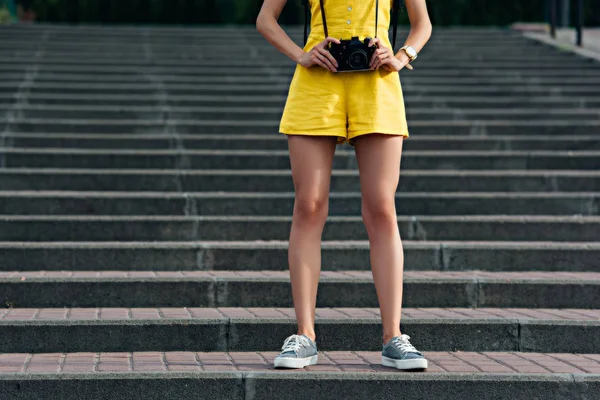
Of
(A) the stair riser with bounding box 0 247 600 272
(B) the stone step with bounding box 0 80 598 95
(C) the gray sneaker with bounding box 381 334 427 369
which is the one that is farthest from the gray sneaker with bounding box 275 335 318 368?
(B) the stone step with bounding box 0 80 598 95

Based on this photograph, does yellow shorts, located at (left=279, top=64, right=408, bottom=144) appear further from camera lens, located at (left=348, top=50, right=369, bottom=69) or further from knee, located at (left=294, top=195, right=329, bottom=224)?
knee, located at (left=294, top=195, right=329, bottom=224)

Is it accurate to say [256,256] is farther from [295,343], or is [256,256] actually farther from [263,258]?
[295,343]

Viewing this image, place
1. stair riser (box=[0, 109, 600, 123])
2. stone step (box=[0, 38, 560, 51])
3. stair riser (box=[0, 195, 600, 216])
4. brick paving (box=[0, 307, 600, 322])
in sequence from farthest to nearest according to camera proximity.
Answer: stone step (box=[0, 38, 560, 51]) < stair riser (box=[0, 109, 600, 123]) < stair riser (box=[0, 195, 600, 216]) < brick paving (box=[0, 307, 600, 322])

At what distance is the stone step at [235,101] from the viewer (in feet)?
Result: 32.9

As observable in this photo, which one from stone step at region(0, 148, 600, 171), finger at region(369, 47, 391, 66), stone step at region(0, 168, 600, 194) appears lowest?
stone step at region(0, 168, 600, 194)

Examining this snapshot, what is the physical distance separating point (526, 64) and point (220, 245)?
22.5ft

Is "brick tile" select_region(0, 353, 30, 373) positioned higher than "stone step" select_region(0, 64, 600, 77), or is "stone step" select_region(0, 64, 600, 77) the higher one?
"stone step" select_region(0, 64, 600, 77)

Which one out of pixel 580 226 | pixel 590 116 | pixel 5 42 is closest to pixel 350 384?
pixel 580 226

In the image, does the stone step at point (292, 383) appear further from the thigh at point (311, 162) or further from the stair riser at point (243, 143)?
the stair riser at point (243, 143)

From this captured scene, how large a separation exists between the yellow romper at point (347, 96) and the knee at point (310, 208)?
0.85 feet

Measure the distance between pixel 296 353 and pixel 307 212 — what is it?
1.83 ft

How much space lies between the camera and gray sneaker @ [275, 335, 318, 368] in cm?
429

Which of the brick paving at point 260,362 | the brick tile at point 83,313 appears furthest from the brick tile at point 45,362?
the brick tile at point 83,313

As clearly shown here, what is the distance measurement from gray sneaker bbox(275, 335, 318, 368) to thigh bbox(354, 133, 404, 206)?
61cm
